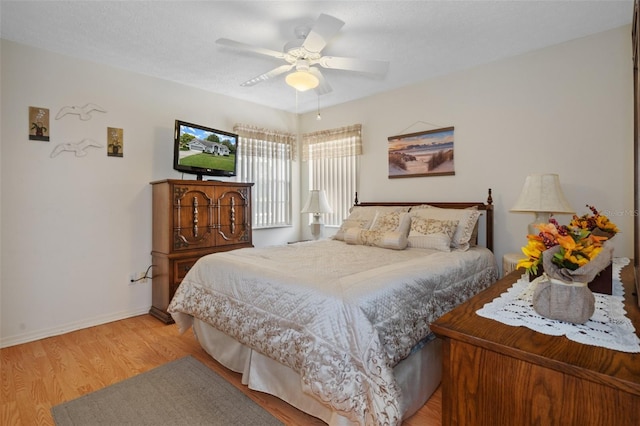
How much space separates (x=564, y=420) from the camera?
32.8 inches

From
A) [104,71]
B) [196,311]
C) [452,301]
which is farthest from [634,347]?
[104,71]

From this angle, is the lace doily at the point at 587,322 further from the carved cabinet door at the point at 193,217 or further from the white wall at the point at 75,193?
the white wall at the point at 75,193

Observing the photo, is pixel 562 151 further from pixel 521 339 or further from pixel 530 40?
pixel 521 339

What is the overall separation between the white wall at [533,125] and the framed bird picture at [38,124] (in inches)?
137

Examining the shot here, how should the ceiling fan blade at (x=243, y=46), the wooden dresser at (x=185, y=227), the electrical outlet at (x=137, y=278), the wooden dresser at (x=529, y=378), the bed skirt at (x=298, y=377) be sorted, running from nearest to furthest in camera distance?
the wooden dresser at (x=529, y=378) < the bed skirt at (x=298, y=377) < the ceiling fan blade at (x=243, y=46) < the wooden dresser at (x=185, y=227) < the electrical outlet at (x=137, y=278)

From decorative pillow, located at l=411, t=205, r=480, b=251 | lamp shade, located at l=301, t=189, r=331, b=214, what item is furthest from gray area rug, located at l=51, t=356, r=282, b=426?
lamp shade, located at l=301, t=189, r=331, b=214

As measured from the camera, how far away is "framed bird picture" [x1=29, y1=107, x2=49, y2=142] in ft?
8.98

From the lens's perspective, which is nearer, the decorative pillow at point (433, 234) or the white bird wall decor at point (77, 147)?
the decorative pillow at point (433, 234)

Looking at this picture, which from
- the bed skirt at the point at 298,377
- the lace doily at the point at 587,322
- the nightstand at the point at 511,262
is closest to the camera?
the lace doily at the point at 587,322

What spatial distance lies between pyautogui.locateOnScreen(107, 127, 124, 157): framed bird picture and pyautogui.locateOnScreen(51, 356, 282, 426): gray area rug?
2.20 meters

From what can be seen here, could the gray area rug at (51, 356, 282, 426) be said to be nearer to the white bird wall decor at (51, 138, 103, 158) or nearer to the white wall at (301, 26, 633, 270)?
the white bird wall decor at (51, 138, 103, 158)

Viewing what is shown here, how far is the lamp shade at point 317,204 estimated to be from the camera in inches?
168

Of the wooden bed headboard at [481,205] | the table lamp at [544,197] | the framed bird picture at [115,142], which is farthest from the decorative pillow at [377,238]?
the framed bird picture at [115,142]

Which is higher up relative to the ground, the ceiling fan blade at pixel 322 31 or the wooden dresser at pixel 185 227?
the ceiling fan blade at pixel 322 31
